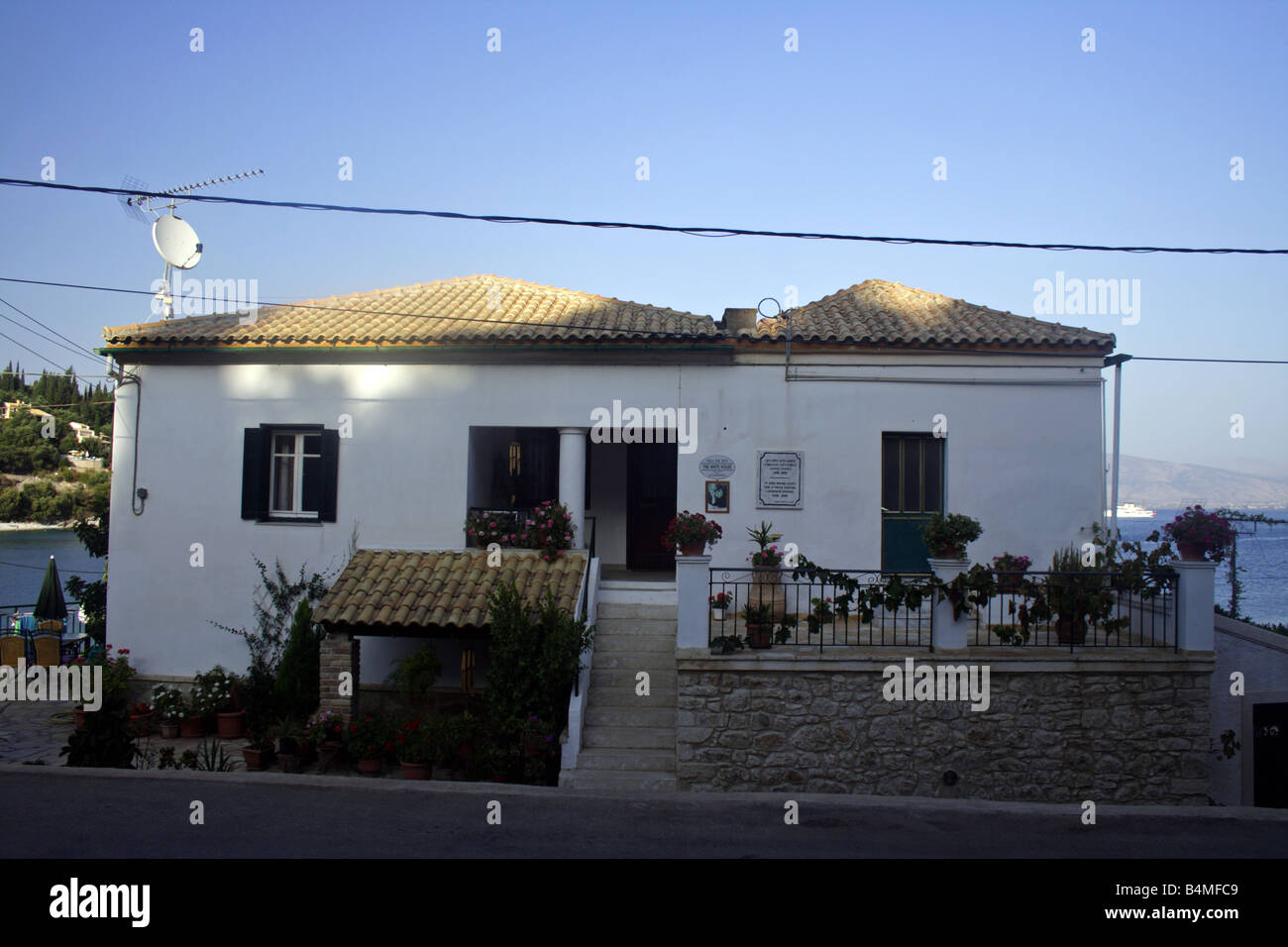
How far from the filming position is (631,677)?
10.2 m

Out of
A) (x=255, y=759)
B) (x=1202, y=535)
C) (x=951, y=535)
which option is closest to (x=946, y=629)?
(x=951, y=535)

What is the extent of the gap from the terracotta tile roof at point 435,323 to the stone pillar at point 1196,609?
21.0ft

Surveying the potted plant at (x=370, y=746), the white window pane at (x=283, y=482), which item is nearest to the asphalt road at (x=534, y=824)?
the potted plant at (x=370, y=746)

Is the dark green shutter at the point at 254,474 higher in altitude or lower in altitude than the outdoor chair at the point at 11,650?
higher

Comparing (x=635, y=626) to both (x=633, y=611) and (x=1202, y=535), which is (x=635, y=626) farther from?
(x=1202, y=535)

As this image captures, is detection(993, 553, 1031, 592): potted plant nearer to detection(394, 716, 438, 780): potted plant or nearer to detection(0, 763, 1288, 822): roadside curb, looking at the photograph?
detection(0, 763, 1288, 822): roadside curb

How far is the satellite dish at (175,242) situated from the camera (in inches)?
535

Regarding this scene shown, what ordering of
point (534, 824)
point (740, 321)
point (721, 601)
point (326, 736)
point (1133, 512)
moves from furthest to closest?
point (1133, 512), point (740, 321), point (721, 601), point (326, 736), point (534, 824)

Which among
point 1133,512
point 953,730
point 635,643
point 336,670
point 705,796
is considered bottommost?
point 705,796

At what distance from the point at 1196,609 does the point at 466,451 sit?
9293 millimetres

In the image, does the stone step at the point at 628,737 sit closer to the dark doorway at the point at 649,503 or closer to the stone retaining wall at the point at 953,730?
the stone retaining wall at the point at 953,730

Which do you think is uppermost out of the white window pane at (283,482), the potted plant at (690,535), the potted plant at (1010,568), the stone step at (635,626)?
the white window pane at (283,482)

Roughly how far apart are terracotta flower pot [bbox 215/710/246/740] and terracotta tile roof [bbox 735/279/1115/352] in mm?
8694
